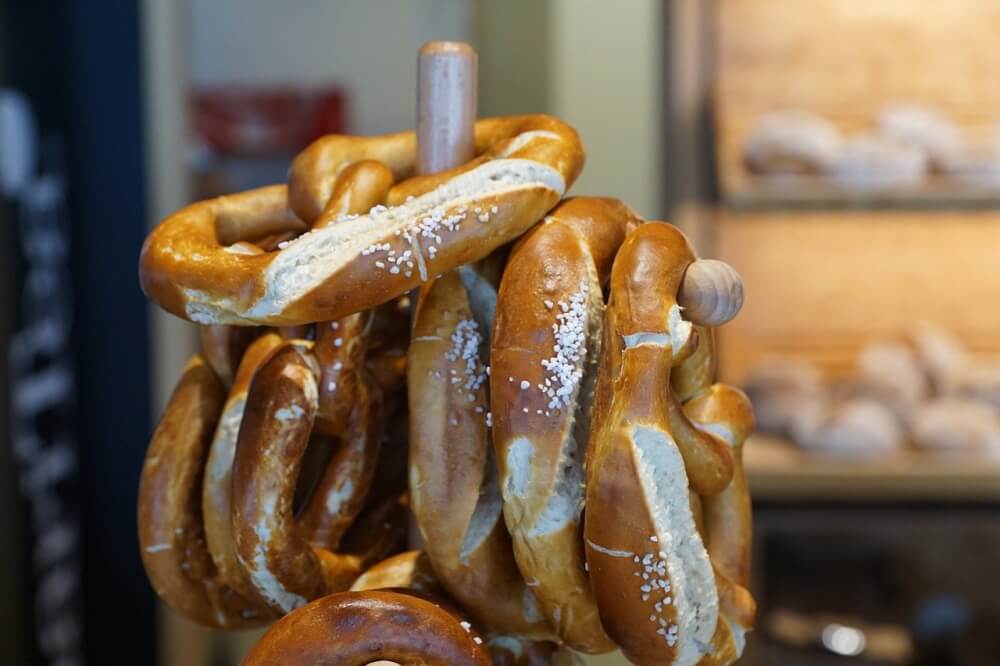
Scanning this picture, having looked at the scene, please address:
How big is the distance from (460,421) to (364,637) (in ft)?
0.44

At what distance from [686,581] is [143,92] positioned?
1.76m

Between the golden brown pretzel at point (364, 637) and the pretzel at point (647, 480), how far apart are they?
9 cm

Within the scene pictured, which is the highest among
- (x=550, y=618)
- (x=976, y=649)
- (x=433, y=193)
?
(x=433, y=193)

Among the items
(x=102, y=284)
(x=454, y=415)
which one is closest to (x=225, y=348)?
(x=454, y=415)

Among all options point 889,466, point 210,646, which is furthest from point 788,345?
point 210,646

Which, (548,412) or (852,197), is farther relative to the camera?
(852,197)

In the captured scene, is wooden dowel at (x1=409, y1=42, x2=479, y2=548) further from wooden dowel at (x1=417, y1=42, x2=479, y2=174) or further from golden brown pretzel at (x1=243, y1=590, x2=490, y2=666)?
golden brown pretzel at (x1=243, y1=590, x2=490, y2=666)

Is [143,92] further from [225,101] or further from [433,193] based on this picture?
[433,193]

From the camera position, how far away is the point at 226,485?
2.27ft

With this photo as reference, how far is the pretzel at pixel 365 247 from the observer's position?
60cm

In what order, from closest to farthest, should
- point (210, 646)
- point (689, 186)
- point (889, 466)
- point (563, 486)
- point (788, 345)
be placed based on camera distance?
point (563, 486), point (889, 466), point (689, 186), point (788, 345), point (210, 646)

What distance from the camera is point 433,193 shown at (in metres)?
0.65

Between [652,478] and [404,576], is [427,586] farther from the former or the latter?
[652,478]

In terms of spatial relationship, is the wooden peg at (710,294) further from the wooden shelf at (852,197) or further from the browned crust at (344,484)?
the wooden shelf at (852,197)
